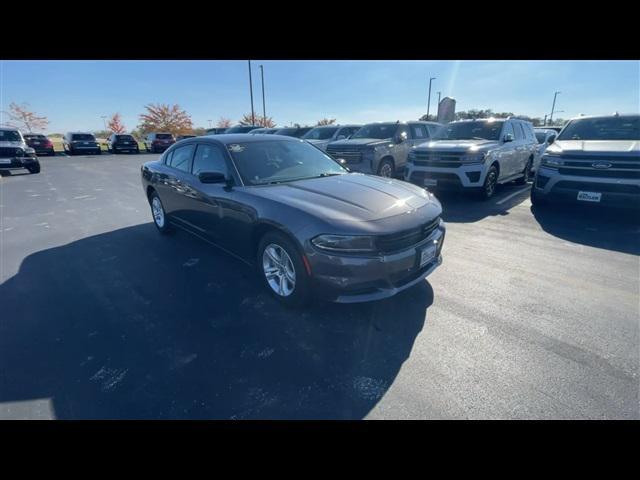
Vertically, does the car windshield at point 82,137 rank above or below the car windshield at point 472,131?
above

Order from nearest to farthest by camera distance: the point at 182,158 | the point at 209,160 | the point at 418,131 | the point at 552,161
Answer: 1. the point at 209,160
2. the point at 182,158
3. the point at 552,161
4. the point at 418,131

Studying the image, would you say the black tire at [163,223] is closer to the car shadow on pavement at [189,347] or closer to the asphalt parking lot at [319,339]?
the asphalt parking lot at [319,339]

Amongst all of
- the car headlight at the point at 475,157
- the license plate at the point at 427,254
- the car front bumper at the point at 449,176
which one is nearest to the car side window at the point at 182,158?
the license plate at the point at 427,254

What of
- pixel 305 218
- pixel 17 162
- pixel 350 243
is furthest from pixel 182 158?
pixel 17 162

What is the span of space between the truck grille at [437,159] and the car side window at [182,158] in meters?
5.34

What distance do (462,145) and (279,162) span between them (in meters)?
5.12

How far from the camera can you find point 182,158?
4707 millimetres

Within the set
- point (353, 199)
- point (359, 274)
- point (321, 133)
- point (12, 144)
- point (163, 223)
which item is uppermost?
point (321, 133)

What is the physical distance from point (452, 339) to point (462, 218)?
4.13 meters

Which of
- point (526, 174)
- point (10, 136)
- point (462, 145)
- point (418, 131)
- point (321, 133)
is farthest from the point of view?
point (321, 133)

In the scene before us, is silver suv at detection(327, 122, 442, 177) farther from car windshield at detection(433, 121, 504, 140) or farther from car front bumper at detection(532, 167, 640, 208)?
car front bumper at detection(532, 167, 640, 208)

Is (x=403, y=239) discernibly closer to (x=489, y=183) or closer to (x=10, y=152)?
(x=489, y=183)

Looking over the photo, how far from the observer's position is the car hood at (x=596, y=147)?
533cm
